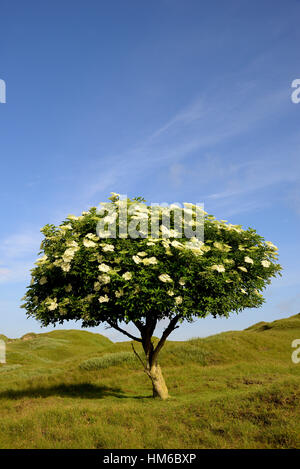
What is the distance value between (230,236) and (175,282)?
5.32 m

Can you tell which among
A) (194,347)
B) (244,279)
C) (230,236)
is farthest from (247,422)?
(194,347)

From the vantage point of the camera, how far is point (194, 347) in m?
36.2

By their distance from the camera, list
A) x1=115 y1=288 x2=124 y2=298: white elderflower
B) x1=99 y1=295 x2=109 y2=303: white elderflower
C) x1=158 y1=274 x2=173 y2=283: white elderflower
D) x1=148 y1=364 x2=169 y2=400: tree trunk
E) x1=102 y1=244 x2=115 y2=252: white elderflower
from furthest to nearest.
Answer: x1=148 y1=364 x2=169 y2=400: tree trunk
x1=102 y1=244 x2=115 y2=252: white elderflower
x1=99 y1=295 x2=109 y2=303: white elderflower
x1=115 y1=288 x2=124 y2=298: white elderflower
x1=158 y1=274 x2=173 y2=283: white elderflower

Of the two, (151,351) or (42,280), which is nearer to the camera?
(42,280)

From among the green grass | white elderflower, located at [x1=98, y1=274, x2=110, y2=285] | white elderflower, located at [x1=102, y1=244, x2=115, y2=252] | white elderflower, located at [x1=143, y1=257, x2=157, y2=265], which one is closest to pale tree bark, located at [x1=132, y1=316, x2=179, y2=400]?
the green grass

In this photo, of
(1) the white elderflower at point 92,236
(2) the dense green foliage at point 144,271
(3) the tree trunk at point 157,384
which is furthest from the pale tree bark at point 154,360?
(1) the white elderflower at point 92,236

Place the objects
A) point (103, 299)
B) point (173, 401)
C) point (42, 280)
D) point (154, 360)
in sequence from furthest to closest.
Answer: point (154, 360)
point (42, 280)
point (173, 401)
point (103, 299)

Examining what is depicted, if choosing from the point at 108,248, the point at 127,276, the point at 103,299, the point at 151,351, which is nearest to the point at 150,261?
the point at 127,276

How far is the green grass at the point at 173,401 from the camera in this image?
13.2 metres

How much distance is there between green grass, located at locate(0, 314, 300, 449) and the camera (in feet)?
43.3

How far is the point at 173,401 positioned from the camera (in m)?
19.6

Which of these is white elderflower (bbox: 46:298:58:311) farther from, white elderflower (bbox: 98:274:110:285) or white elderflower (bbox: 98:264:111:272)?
white elderflower (bbox: 98:264:111:272)

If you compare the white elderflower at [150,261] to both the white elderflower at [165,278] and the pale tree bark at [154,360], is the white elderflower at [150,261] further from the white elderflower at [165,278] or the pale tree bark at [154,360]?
the pale tree bark at [154,360]

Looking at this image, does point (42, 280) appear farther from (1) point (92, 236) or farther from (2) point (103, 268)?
(2) point (103, 268)
